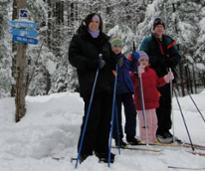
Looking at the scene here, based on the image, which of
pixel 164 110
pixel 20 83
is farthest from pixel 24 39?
pixel 164 110

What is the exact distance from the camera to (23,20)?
7.39m

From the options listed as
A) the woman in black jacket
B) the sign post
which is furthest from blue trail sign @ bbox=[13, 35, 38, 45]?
the woman in black jacket

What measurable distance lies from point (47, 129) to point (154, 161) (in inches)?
81.9

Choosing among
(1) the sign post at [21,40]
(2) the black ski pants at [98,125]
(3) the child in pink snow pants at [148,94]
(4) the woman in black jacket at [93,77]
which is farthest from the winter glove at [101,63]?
(1) the sign post at [21,40]

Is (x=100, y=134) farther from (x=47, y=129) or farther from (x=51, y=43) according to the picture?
(x=51, y=43)

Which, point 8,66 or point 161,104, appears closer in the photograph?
point 161,104

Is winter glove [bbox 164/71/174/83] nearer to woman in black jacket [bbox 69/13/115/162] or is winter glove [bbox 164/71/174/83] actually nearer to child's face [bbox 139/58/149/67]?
child's face [bbox 139/58/149/67]

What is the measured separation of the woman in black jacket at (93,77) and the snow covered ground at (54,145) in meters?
0.31

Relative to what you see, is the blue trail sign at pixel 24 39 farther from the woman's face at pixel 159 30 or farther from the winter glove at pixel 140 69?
the woman's face at pixel 159 30

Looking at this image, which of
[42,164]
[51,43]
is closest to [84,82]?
[42,164]

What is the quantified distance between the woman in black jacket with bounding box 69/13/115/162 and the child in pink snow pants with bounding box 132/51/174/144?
1417 mm

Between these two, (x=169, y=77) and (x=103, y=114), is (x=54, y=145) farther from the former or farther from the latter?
(x=169, y=77)

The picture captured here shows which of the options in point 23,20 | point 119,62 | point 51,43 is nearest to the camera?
point 119,62

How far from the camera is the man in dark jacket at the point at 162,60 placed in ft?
24.8
